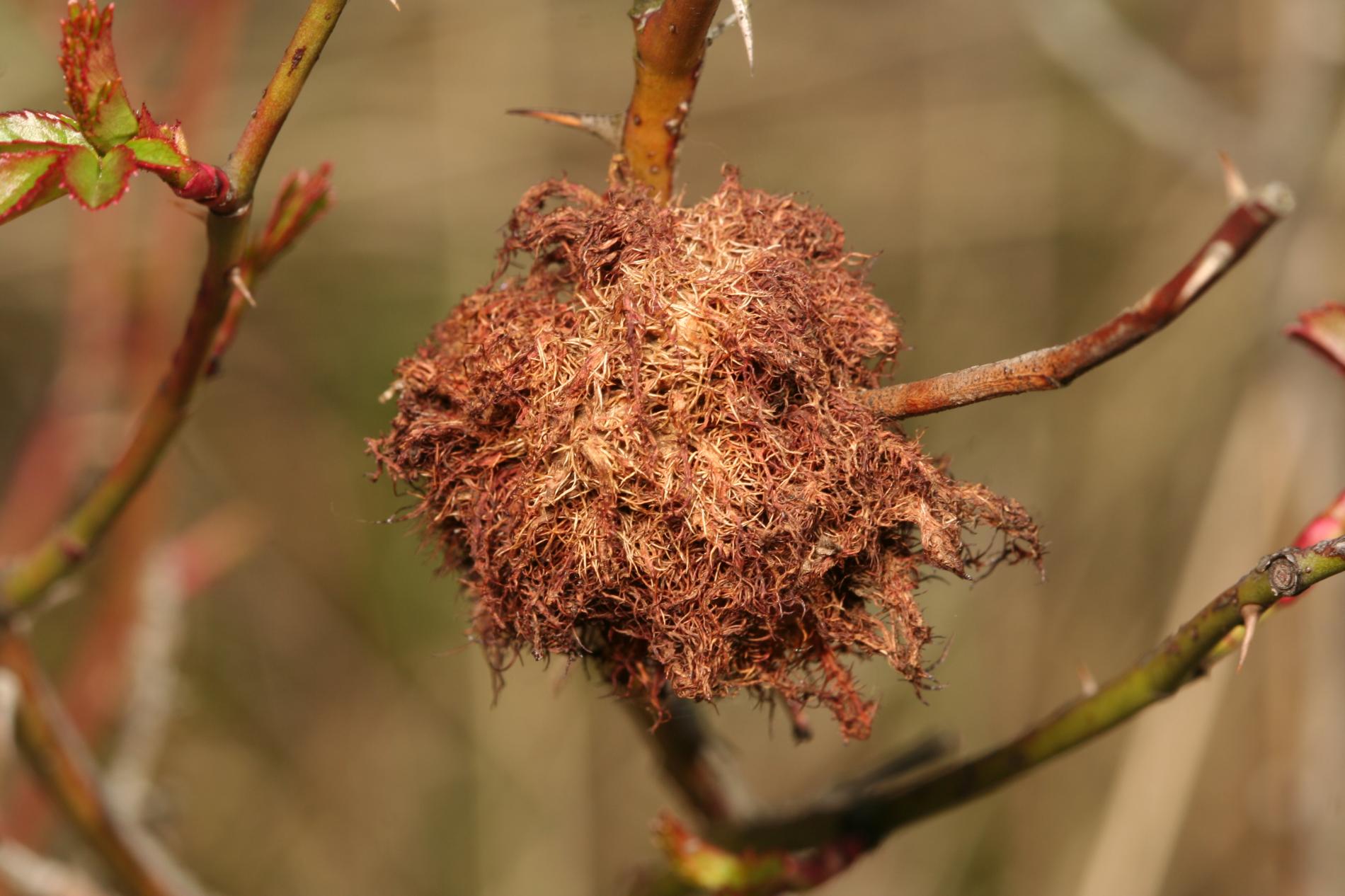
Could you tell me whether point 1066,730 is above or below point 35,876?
above

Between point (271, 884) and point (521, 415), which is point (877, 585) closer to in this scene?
point (521, 415)

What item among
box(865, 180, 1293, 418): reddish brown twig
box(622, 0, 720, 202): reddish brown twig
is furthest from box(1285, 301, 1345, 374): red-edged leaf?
box(622, 0, 720, 202): reddish brown twig

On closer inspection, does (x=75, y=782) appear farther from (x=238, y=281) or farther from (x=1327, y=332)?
(x=1327, y=332)

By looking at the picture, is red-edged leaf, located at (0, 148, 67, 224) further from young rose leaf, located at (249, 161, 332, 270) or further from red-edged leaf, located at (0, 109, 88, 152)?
young rose leaf, located at (249, 161, 332, 270)

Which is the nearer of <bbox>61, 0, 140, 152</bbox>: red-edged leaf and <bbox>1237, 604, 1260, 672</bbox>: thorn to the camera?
<bbox>61, 0, 140, 152</bbox>: red-edged leaf

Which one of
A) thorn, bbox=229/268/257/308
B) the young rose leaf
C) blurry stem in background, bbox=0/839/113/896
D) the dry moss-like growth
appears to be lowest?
blurry stem in background, bbox=0/839/113/896

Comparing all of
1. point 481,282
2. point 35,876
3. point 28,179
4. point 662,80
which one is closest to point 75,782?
point 35,876

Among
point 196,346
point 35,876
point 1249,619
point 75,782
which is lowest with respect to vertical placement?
point 35,876

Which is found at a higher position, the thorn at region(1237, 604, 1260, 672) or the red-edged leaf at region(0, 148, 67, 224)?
the red-edged leaf at region(0, 148, 67, 224)
